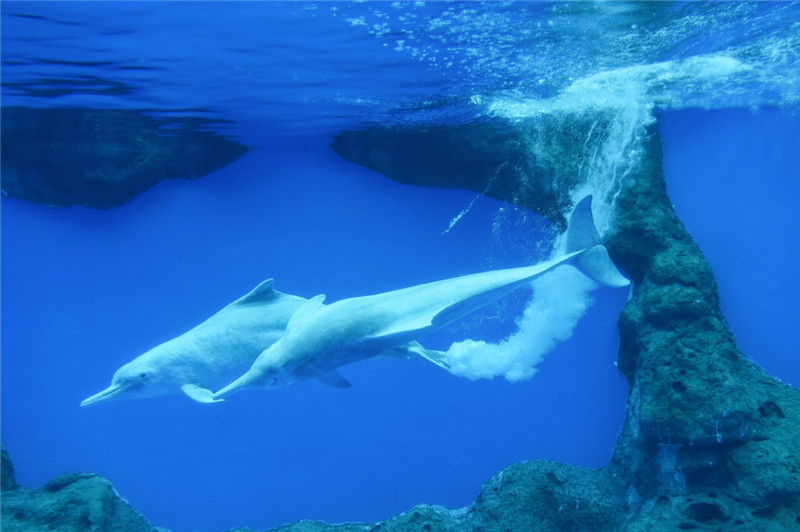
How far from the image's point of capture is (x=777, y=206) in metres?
10.6

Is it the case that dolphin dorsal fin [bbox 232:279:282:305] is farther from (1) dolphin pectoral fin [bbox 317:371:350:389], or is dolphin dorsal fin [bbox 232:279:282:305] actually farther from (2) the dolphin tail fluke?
(2) the dolphin tail fluke

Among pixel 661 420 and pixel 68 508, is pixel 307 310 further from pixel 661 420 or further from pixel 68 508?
pixel 661 420

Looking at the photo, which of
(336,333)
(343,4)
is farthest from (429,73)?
(336,333)

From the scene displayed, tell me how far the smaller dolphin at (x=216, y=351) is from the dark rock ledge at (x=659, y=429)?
2311 mm

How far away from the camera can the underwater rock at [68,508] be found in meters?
7.47

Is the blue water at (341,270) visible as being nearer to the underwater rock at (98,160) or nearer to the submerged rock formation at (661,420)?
the underwater rock at (98,160)

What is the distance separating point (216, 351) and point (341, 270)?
4261 mm

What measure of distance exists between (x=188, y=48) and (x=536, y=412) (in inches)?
359

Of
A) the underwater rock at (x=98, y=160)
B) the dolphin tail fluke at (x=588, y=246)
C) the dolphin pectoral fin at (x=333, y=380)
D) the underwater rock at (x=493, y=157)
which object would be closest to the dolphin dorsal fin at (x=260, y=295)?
the dolphin pectoral fin at (x=333, y=380)

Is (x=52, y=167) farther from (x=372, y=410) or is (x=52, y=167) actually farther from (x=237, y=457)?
(x=372, y=410)

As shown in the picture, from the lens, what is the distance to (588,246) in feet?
24.3

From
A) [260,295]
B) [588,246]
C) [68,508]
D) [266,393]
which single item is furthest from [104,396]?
[588,246]

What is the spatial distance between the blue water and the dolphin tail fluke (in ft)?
9.03

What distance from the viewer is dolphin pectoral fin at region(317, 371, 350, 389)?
5.75m
